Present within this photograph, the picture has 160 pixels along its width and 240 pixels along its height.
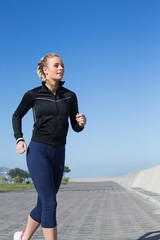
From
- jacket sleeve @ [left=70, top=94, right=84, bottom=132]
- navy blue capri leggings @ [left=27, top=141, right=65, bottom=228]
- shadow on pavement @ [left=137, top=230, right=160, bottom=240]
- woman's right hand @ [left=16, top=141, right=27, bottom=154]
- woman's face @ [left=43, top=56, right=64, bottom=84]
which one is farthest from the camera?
shadow on pavement @ [left=137, top=230, right=160, bottom=240]

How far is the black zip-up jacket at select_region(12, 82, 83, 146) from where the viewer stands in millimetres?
4391

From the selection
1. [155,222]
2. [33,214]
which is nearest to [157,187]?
[155,222]

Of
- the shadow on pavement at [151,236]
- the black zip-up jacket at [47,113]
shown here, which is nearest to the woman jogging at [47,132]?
the black zip-up jacket at [47,113]

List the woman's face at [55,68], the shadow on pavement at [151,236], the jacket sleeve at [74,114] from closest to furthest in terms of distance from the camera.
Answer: the woman's face at [55,68] < the jacket sleeve at [74,114] < the shadow on pavement at [151,236]

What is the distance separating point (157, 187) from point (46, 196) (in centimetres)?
2118

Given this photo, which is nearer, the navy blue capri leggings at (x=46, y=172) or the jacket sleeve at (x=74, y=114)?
the navy blue capri leggings at (x=46, y=172)

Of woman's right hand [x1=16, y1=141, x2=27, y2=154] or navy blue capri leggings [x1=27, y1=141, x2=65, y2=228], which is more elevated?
woman's right hand [x1=16, y1=141, x2=27, y2=154]

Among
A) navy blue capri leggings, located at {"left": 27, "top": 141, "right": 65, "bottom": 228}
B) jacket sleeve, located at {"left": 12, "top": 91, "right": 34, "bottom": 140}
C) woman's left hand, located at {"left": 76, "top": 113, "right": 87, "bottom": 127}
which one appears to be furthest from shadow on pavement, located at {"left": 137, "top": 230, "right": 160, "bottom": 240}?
jacket sleeve, located at {"left": 12, "top": 91, "right": 34, "bottom": 140}

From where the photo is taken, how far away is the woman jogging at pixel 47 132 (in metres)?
4.26

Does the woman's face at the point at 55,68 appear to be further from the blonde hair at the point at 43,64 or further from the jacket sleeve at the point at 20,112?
the jacket sleeve at the point at 20,112

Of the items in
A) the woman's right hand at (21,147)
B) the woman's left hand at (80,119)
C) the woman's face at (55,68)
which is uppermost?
the woman's face at (55,68)

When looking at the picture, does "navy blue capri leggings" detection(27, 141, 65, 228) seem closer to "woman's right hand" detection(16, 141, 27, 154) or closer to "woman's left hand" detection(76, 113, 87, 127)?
"woman's right hand" detection(16, 141, 27, 154)

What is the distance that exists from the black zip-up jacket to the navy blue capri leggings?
8 centimetres

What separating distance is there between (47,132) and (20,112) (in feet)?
1.33
